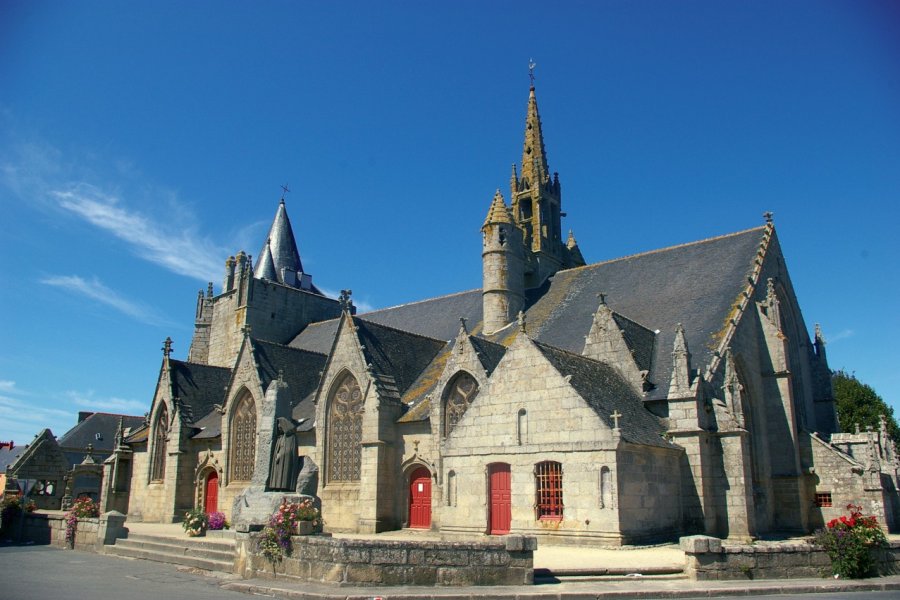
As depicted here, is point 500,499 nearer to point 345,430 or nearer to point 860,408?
point 345,430

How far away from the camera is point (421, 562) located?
10797 mm

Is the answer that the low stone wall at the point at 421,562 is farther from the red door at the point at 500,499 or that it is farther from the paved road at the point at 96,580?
the red door at the point at 500,499

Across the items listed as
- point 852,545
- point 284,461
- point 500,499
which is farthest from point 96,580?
point 852,545

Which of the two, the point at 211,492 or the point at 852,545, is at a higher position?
the point at 211,492

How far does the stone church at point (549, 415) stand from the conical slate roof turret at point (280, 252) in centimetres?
768

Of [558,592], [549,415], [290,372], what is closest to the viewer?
[558,592]

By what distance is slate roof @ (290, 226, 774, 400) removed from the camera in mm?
21312

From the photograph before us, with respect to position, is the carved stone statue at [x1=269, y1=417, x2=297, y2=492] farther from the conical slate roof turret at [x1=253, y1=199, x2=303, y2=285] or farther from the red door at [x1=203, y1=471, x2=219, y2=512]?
the conical slate roof turret at [x1=253, y1=199, x2=303, y2=285]

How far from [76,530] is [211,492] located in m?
9.34

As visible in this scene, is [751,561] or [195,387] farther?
[195,387]

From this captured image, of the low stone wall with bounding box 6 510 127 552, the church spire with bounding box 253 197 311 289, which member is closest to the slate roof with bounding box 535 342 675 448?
the low stone wall with bounding box 6 510 127 552

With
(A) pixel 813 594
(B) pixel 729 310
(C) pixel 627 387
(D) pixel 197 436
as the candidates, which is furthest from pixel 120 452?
(A) pixel 813 594

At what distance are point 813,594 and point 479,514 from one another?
9.12 metres

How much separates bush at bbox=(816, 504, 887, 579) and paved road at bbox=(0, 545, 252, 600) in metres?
9.97
